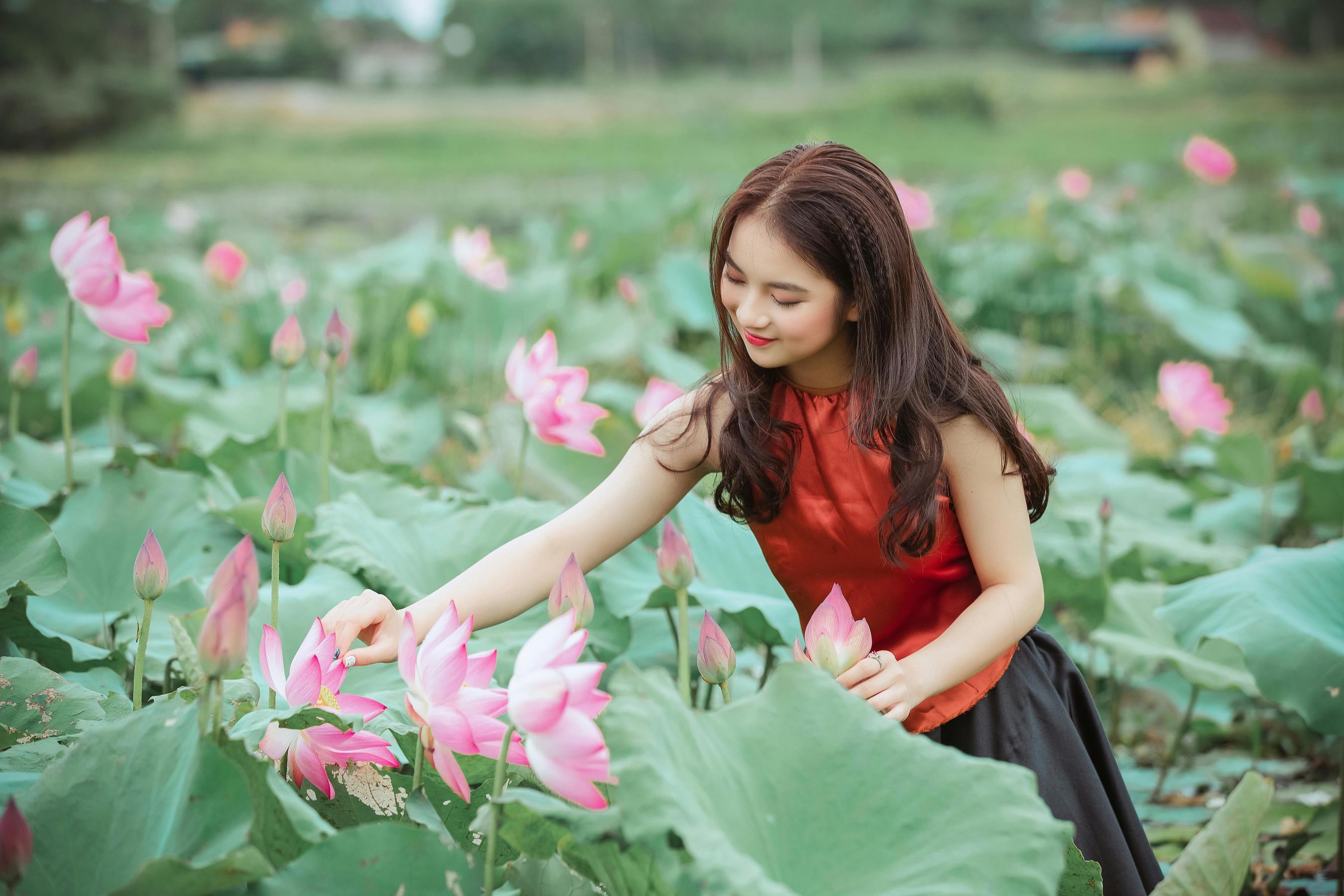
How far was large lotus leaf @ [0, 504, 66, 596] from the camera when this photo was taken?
1.09m

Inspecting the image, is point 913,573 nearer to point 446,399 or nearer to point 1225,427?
point 1225,427

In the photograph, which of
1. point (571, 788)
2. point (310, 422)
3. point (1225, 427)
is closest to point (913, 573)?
point (571, 788)

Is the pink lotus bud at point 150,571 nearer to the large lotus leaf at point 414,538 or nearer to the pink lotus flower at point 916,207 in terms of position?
the large lotus leaf at point 414,538

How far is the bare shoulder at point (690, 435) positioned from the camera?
104 centimetres

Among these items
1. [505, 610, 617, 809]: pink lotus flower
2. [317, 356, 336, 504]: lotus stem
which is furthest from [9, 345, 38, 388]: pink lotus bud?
[505, 610, 617, 809]: pink lotus flower

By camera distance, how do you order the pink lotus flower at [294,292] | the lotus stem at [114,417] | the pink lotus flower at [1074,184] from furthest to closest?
the pink lotus flower at [1074,184]
the pink lotus flower at [294,292]
the lotus stem at [114,417]

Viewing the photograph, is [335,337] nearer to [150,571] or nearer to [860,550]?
[150,571]

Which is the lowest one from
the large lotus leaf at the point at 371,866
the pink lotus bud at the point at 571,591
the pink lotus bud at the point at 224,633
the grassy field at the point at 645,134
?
the grassy field at the point at 645,134

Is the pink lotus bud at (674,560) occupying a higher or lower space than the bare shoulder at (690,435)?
lower

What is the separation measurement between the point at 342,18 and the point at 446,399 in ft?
32.6

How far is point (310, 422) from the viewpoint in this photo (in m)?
1.75

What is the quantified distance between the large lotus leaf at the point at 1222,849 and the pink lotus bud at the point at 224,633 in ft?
2.04

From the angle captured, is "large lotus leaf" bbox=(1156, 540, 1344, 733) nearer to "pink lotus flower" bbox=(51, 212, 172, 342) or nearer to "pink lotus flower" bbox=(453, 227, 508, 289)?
A: "pink lotus flower" bbox=(51, 212, 172, 342)

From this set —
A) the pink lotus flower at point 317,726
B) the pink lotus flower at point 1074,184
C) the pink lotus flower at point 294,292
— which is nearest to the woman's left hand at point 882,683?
the pink lotus flower at point 317,726
